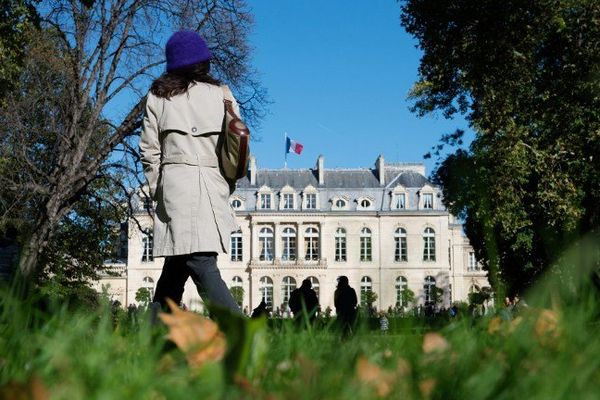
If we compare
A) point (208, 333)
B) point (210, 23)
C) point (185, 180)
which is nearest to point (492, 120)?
point (210, 23)

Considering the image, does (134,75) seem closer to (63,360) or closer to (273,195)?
(63,360)

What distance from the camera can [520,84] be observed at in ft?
50.2

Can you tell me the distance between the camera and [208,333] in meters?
1.54

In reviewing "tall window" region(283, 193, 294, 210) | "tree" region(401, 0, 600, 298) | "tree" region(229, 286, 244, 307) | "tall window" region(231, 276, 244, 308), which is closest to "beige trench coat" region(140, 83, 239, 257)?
"tree" region(401, 0, 600, 298)

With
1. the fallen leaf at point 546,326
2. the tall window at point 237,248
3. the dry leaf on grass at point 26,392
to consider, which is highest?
the tall window at point 237,248

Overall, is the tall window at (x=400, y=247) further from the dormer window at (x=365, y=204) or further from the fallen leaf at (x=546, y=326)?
the fallen leaf at (x=546, y=326)

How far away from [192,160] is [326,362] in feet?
9.77

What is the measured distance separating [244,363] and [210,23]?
60.8 ft

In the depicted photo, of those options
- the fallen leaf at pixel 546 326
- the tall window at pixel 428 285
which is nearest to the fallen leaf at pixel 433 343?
the fallen leaf at pixel 546 326

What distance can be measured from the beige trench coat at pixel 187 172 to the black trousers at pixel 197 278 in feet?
0.26

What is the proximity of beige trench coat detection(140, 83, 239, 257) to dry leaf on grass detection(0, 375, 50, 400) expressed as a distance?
3384mm

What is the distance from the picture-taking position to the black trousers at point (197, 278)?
429cm

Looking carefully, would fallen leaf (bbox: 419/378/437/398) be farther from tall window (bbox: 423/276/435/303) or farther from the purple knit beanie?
tall window (bbox: 423/276/435/303)

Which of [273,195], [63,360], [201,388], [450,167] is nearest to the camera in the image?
[201,388]
